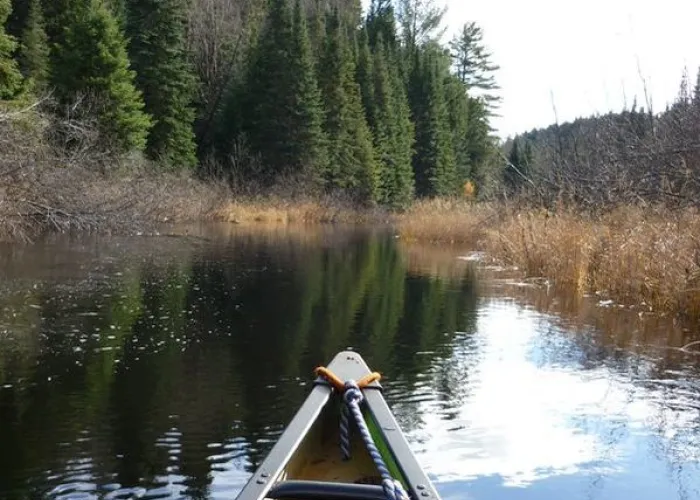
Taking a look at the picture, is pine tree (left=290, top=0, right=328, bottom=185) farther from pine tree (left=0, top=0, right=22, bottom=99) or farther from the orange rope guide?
the orange rope guide

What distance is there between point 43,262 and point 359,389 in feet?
42.1

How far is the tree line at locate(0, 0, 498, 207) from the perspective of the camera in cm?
3097

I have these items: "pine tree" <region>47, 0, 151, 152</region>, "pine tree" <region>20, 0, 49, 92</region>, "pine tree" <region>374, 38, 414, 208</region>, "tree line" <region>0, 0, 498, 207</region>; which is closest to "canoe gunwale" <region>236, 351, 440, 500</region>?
"tree line" <region>0, 0, 498, 207</region>

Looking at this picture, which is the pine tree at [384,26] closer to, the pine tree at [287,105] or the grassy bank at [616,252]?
the pine tree at [287,105]

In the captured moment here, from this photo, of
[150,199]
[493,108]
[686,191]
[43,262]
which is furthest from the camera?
[493,108]

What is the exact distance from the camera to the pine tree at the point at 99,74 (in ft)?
100

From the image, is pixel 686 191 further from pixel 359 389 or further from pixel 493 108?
pixel 493 108

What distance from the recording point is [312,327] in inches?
404

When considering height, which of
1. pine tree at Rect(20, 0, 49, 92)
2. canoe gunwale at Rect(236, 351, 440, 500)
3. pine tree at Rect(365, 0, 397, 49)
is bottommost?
canoe gunwale at Rect(236, 351, 440, 500)

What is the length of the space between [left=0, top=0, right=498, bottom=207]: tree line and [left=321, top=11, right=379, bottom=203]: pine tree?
86mm

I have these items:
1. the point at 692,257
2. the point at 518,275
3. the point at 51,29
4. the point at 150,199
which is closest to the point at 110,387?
the point at 692,257

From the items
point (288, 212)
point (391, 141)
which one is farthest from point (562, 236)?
point (391, 141)

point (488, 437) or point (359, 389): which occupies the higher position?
point (359, 389)

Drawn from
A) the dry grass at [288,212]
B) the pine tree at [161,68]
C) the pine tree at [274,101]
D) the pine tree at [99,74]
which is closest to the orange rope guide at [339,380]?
the pine tree at [99,74]
